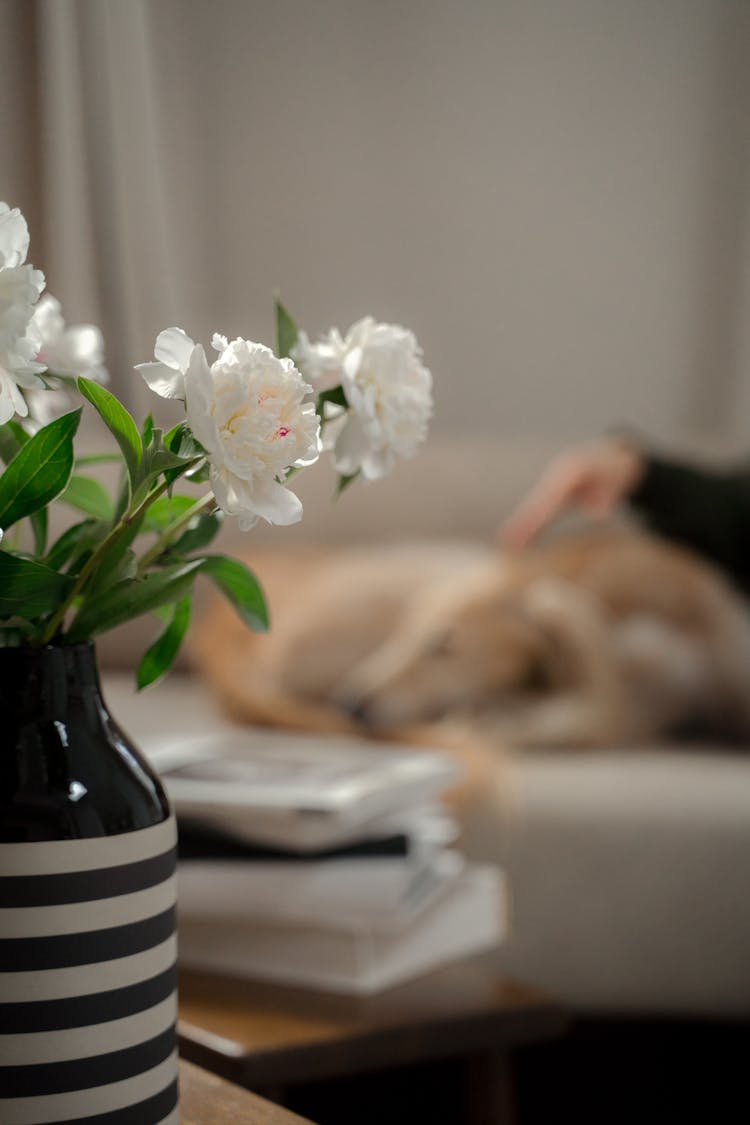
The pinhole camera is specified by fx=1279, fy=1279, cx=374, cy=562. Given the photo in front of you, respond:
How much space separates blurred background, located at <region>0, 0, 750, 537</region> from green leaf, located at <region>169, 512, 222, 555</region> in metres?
1.98

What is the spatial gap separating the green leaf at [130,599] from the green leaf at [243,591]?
5 centimetres

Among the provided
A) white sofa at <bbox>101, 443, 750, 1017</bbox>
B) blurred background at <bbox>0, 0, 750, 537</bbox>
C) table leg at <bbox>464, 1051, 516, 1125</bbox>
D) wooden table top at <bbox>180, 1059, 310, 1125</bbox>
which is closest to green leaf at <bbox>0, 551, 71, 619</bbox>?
wooden table top at <bbox>180, 1059, 310, 1125</bbox>

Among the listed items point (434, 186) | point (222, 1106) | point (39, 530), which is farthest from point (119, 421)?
point (434, 186)

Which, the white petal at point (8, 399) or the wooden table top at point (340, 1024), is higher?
the white petal at point (8, 399)

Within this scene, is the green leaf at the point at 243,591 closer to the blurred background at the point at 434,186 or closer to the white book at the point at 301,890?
the white book at the point at 301,890

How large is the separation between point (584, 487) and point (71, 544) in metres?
1.59

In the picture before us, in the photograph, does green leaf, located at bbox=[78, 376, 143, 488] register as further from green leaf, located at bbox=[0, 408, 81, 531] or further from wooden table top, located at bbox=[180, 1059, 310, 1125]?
wooden table top, located at bbox=[180, 1059, 310, 1125]

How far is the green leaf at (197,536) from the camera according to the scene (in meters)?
0.57

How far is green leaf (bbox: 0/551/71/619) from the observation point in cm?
48

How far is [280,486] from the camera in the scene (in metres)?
0.44

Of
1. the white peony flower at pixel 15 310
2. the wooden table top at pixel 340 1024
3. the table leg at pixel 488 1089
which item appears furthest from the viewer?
the table leg at pixel 488 1089

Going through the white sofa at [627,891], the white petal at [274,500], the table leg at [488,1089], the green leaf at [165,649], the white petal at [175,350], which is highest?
the white petal at [175,350]

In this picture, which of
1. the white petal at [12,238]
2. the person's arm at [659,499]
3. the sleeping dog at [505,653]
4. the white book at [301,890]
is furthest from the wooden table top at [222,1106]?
the person's arm at [659,499]

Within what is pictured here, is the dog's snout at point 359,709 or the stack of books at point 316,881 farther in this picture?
the dog's snout at point 359,709
